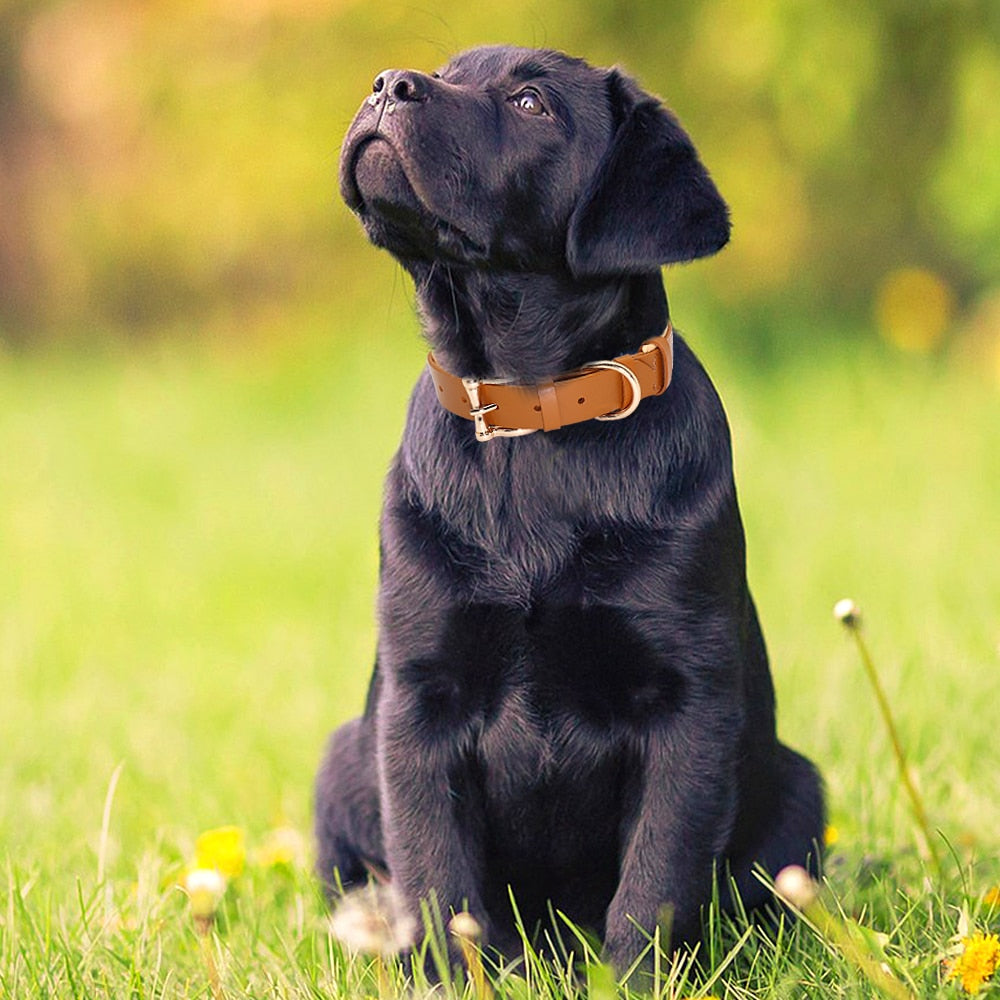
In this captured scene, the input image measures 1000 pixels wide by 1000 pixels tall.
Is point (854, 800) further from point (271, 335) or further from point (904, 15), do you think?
point (271, 335)

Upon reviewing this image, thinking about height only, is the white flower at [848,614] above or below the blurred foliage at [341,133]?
below

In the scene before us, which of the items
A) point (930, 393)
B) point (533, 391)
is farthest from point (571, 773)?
point (930, 393)

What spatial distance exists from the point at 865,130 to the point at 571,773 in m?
5.61

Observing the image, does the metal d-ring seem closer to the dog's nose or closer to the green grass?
the dog's nose

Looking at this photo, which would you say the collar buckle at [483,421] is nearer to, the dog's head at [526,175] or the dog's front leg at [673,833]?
the dog's head at [526,175]

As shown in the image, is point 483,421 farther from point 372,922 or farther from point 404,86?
point 372,922

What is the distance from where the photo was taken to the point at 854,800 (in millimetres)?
3068

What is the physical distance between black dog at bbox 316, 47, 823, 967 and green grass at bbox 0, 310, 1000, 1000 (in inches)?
8.9

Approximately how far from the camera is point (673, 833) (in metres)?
2.28

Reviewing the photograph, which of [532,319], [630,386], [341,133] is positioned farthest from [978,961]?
[341,133]

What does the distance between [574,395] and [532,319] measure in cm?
17

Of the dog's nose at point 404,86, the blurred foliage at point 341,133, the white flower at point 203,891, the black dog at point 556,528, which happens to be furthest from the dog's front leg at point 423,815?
the blurred foliage at point 341,133

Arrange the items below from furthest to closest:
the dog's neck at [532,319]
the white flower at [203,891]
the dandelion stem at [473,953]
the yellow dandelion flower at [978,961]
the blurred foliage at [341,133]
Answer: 1. the blurred foliage at [341,133]
2. the dog's neck at [532,319]
3. the yellow dandelion flower at [978,961]
4. the dandelion stem at [473,953]
5. the white flower at [203,891]

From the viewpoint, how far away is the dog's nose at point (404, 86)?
2.26 metres
